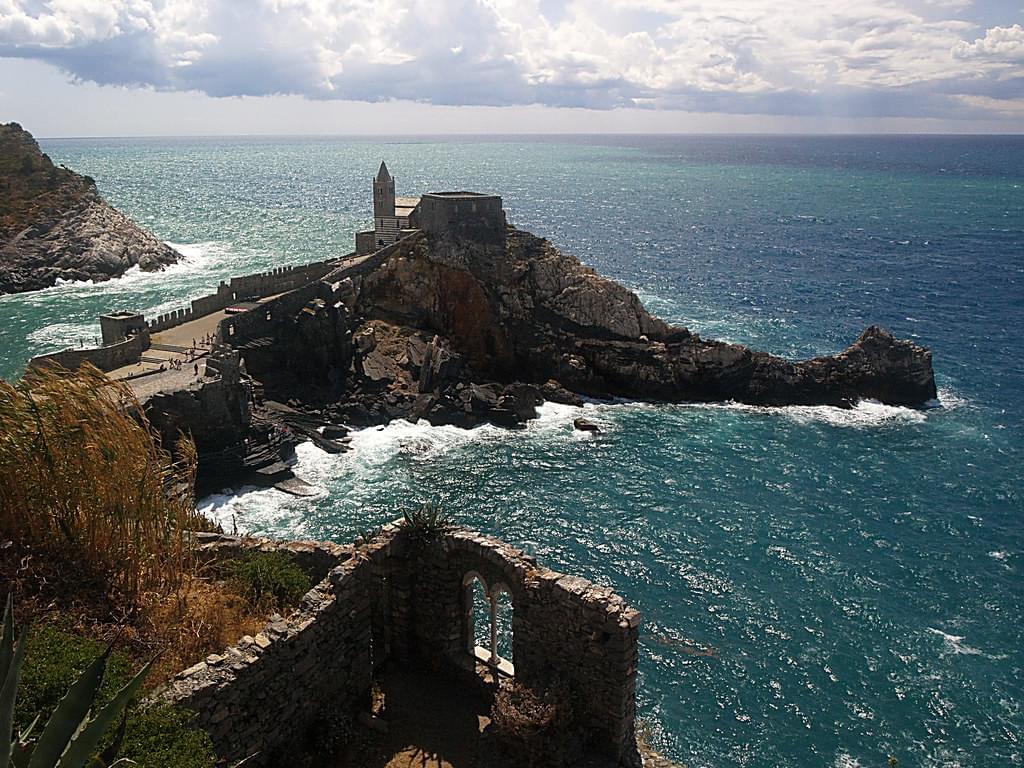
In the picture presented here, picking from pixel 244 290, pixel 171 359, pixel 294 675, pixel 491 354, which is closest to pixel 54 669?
pixel 294 675

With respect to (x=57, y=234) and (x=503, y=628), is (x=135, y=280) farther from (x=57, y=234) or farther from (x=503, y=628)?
(x=503, y=628)

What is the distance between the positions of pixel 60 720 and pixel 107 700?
428cm

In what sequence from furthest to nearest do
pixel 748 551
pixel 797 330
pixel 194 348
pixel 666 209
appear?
pixel 666 209
pixel 797 330
pixel 194 348
pixel 748 551

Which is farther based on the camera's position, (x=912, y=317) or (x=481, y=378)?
(x=912, y=317)

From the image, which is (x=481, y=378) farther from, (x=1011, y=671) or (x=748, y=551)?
(x=1011, y=671)

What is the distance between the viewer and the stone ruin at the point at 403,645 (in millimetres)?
14078

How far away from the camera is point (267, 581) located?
1733cm

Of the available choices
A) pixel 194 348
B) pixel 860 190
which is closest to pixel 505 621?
pixel 194 348

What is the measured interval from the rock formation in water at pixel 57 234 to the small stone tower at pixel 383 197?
34.8m

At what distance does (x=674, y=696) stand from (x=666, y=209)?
145m

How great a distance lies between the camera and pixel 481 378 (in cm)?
5406

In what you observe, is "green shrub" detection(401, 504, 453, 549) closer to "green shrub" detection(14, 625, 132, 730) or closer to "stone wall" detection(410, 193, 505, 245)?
"green shrub" detection(14, 625, 132, 730)

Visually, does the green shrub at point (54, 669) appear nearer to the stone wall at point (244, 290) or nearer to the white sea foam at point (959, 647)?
the white sea foam at point (959, 647)

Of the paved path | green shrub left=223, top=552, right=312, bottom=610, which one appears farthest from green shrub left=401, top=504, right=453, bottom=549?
the paved path
